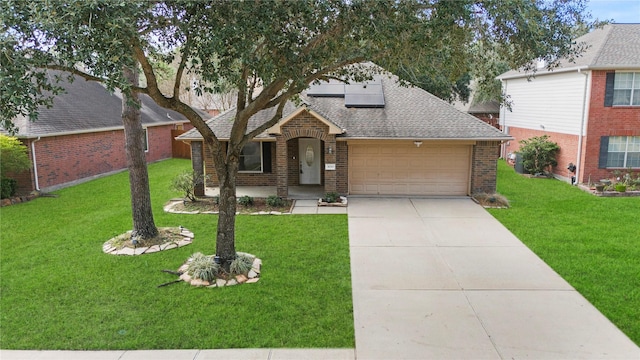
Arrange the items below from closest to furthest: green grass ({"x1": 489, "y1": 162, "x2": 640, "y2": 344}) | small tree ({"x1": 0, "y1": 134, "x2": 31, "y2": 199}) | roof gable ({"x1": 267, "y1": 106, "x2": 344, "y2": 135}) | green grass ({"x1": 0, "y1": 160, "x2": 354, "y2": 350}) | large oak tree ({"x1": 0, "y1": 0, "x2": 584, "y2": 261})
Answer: large oak tree ({"x1": 0, "y1": 0, "x2": 584, "y2": 261}), green grass ({"x1": 0, "y1": 160, "x2": 354, "y2": 350}), green grass ({"x1": 489, "y1": 162, "x2": 640, "y2": 344}), small tree ({"x1": 0, "y1": 134, "x2": 31, "y2": 199}), roof gable ({"x1": 267, "y1": 106, "x2": 344, "y2": 135})

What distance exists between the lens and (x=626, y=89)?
1667 centimetres

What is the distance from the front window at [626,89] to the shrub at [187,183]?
15691 millimetres

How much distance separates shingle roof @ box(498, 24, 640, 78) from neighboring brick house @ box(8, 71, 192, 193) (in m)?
17.7

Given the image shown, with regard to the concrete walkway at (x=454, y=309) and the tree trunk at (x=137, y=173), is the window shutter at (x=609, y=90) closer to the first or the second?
the concrete walkway at (x=454, y=309)

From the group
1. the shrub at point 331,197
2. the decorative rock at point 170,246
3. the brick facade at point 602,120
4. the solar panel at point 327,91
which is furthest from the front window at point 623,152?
the decorative rock at point 170,246

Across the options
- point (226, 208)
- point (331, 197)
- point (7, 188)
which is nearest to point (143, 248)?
point (226, 208)

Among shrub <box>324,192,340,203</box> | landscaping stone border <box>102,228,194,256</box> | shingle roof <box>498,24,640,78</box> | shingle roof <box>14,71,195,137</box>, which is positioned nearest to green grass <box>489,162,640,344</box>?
shingle roof <box>498,24,640,78</box>

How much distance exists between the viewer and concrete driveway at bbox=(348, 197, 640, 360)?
19.4ft

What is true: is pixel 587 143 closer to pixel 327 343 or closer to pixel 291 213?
pixel 291 213

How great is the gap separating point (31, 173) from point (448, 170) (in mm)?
14843

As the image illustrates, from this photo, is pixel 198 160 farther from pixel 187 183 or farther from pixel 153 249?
pixel 153 249

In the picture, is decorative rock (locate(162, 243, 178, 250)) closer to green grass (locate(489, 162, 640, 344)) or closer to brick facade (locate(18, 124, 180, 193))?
green grass (locate(489, 162, 640, 344))

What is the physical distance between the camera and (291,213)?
1334cm

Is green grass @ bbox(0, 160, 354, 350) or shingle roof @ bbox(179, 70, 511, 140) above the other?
shingle roof @ bbox(179, 70, 511, 140)
